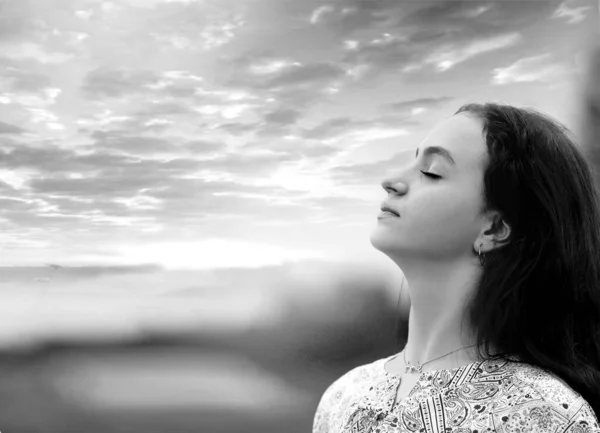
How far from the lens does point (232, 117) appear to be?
7.41ft

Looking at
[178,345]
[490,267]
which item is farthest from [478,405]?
[178,345]

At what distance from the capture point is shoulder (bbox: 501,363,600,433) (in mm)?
909

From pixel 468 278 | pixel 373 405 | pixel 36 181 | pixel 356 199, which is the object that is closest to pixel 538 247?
pixel 468 278

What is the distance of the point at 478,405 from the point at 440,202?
0.28m

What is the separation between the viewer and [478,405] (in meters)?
0.95

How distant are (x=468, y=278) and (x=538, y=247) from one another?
0.35 feet

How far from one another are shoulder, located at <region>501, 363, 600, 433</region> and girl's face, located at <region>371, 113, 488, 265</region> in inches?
7.9

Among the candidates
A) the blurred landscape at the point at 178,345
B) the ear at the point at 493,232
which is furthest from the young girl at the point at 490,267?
the blurred landscape at the point at 178,345

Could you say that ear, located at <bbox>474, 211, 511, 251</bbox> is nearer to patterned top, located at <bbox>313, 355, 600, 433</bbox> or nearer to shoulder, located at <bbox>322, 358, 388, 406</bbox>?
patterned top, located at <bbox>313, 355, 600, 433</bbox>

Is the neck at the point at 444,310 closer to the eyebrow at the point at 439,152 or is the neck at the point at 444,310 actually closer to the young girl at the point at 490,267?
the young girl at the point at 490,267

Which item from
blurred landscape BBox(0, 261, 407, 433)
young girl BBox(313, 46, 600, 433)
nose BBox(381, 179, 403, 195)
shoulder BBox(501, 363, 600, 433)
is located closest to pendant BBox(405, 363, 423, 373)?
young girl BBox(313, 46, 600, 433)

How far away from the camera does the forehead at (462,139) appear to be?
1.06 metres

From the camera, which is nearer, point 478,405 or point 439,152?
point 478,405

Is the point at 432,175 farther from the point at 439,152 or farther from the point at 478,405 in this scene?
the point at 478,405
